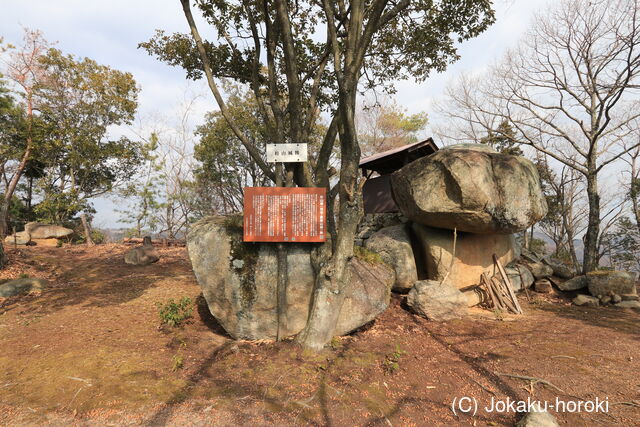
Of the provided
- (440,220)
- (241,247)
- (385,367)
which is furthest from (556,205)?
(241,247)

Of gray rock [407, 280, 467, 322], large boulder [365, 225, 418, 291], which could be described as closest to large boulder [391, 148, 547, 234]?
large boulder [365, 225, 418, 291]

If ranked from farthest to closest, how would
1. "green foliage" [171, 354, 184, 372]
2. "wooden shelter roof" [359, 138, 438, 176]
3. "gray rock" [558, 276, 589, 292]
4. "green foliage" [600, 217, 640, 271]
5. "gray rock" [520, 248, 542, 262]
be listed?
"green foliage" [600, 217, 640, 271]
"wooden shelter roof" [359, 138, 438, 176]
"gray rock" [520, 248, 542, 262]
"gray rock" [558, 276, 589, 292]
"green foliage" [171, 354, 184, 372]

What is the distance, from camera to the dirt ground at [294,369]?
3816 mm

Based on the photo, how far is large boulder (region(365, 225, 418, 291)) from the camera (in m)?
9.00

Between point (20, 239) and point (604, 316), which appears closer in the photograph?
point (604, 316)

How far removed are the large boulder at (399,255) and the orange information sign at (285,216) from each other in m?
4.12

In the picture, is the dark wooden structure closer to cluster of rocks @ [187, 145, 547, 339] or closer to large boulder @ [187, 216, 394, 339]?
cluster of rocks @ [187, 145, 547, 339]

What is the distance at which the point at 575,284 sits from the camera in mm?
10039

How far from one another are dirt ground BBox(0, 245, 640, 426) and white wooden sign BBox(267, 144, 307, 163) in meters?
3.61

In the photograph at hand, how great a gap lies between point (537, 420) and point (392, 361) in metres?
2.20

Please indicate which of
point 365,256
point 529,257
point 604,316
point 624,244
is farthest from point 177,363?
point 624,244

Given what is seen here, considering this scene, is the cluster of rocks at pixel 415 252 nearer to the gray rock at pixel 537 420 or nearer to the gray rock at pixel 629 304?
the gray rock at pixel 629 304

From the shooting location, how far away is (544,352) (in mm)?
5582

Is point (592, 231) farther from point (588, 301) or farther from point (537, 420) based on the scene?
point (537, 420)
